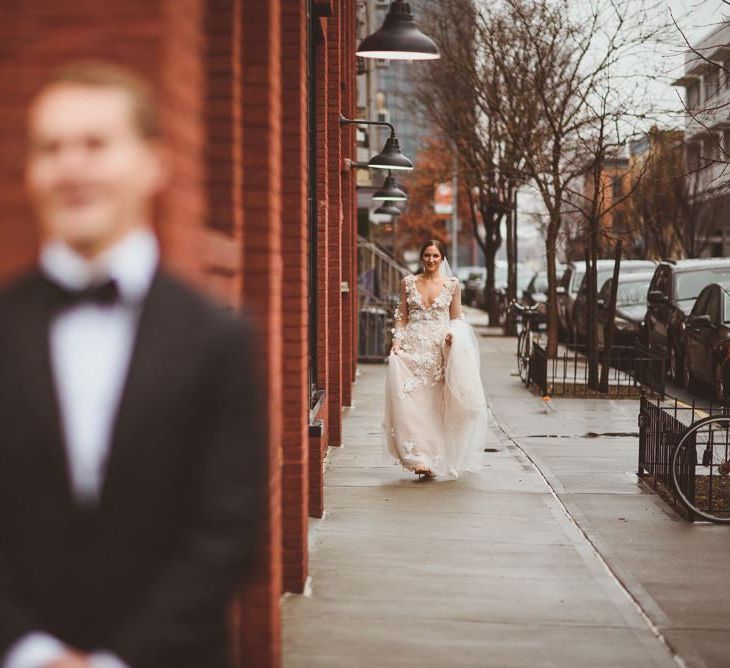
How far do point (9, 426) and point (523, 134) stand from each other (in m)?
24.5

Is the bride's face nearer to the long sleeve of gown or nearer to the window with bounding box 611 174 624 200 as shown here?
the long sleeve of gown

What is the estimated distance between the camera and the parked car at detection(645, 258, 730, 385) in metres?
18.8

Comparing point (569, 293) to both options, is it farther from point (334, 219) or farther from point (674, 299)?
point (334, 219)

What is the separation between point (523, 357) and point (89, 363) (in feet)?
58.8

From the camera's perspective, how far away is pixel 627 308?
→ 78.0 ft

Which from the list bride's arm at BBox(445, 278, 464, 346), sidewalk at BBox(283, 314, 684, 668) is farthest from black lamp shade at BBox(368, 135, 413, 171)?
sidewalk at BBox(283, 314, 684, 668)

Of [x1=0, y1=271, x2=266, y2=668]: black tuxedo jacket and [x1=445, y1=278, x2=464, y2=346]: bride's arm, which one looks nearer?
[x1=0, y1=271, x2=266, y2=668]: black tuxedo jacket

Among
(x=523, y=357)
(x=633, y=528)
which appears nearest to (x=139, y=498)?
(x=633, y=528)

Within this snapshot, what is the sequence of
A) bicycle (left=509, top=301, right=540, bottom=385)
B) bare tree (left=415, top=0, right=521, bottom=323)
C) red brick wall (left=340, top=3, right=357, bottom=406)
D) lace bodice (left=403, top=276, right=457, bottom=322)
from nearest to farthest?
lace bodice (left=403, top=276, right=457, bottom=322) < red brick wall (left=340, top=3, right=357, bottom=406) < bicycle (left=509, top=301, right=540, bottom=385) < bare tree (left=415, top=0, right=521, bottom=323)

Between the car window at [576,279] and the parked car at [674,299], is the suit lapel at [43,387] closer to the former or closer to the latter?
the parked car at [674,299]

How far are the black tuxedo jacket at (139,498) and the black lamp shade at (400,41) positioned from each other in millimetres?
7252

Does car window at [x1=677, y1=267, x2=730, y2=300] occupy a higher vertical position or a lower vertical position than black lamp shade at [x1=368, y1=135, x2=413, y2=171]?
lower

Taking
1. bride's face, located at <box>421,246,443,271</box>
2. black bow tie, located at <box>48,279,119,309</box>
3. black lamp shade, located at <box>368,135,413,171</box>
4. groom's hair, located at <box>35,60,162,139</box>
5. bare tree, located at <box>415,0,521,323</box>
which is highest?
bare tree, located at <box>415,0,521,323</box>

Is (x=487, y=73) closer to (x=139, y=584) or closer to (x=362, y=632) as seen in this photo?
(x=362, y=632)
